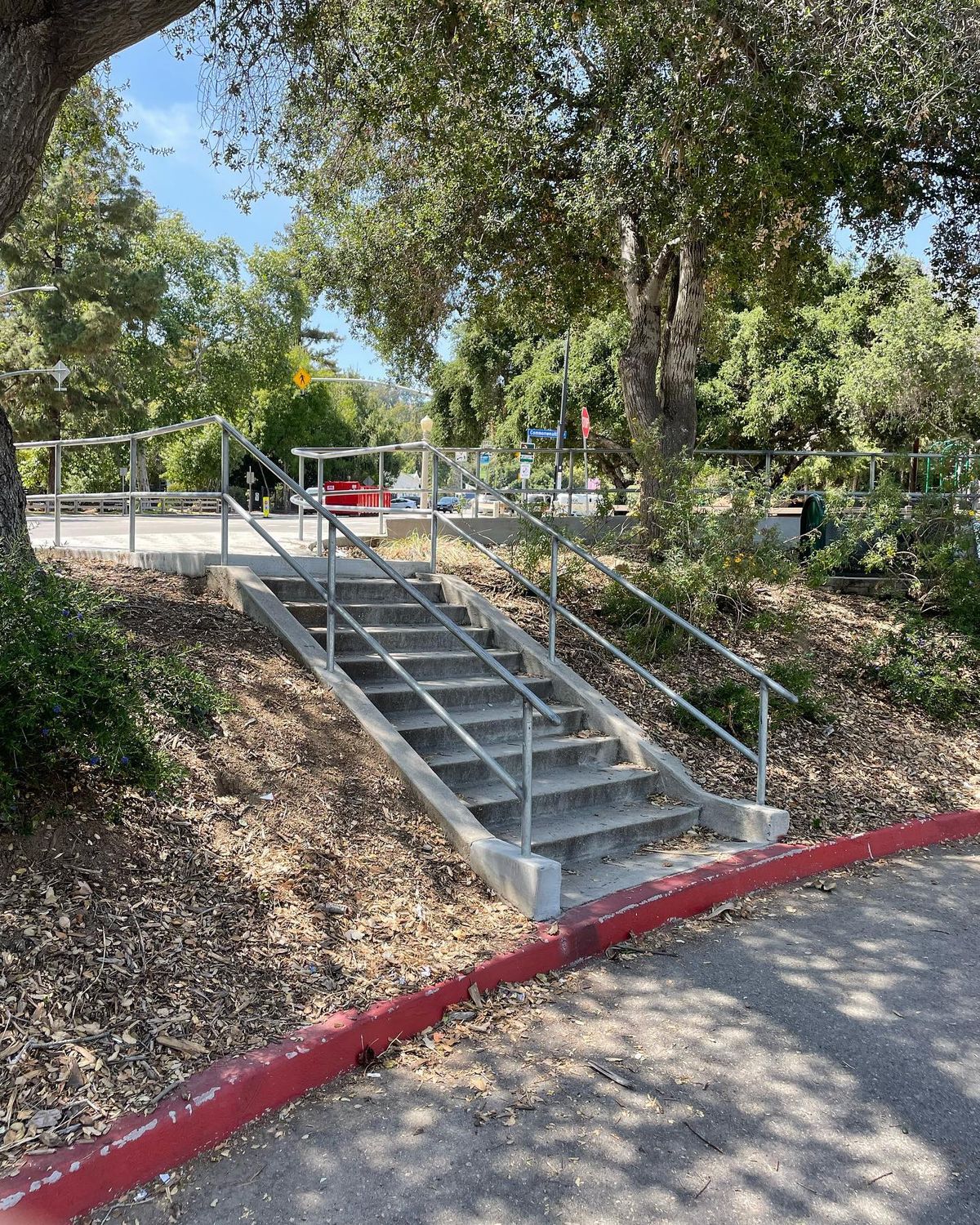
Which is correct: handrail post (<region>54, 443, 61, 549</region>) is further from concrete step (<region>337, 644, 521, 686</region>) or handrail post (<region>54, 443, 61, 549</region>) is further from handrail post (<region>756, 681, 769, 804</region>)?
handrail post (<region>756, 681, 769, 804</region>)

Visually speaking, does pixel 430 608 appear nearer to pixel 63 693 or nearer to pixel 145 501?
pixel 63 693

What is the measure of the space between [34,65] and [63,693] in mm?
3833

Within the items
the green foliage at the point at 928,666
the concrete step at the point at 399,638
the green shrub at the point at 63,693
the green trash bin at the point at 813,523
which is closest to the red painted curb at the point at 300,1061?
the green shrub at the point at 63,693

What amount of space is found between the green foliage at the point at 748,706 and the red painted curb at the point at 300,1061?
4.91ft

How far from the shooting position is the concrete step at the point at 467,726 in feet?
19.6

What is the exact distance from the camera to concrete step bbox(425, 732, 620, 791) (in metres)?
5.75

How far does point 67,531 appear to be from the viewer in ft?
39.2

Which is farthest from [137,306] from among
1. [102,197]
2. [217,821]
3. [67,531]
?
[217,821]

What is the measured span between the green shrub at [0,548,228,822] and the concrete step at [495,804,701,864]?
2158 millimetres

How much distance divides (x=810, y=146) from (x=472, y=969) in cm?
686

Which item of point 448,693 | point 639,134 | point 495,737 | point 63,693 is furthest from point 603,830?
point 639,134

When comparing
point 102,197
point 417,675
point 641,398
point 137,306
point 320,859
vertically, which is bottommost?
point 320,859

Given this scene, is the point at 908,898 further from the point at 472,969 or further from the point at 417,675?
the point at 417,675

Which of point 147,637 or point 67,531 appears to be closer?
point 147,637
